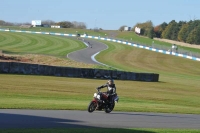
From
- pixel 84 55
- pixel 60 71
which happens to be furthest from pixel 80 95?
pixel 84 55

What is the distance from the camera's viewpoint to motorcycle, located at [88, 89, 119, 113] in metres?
21.8

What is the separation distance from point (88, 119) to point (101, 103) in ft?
8.87

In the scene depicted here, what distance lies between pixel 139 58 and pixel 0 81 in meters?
51.3

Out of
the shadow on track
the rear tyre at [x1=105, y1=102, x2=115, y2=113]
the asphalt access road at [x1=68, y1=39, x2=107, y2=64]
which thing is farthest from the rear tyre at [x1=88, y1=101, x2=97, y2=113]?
the asphalt access road at [x1=68, y1=39, x2=107, y2=64]

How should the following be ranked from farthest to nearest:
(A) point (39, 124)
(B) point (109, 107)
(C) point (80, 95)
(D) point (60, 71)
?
1. (D) point (60, 71)
2. (C) point (80, 95)
3. (B) point (109, 107)
4. (A) point (39, 124)

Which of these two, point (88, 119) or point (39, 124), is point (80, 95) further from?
point (39, 124)

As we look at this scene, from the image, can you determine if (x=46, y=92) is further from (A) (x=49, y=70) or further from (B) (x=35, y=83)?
(A) (x=49, y=70)

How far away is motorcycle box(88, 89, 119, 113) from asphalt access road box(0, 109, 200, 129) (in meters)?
0.23

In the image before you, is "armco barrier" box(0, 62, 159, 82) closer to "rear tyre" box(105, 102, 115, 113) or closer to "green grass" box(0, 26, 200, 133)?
"green grass" box(0, 26, 200, 133)

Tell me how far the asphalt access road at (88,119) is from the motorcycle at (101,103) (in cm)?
23

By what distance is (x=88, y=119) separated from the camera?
1950 centimetres

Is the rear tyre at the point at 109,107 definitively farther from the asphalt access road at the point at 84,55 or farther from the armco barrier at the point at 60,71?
the asphalt access road at the point at 84,55

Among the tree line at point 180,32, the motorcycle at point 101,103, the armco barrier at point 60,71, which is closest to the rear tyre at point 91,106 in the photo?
the motorcycle at point 101,103

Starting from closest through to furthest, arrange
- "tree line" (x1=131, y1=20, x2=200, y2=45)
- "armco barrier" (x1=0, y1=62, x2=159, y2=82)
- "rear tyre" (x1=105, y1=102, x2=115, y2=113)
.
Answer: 1. "rear tyre" (x1=105, y1=102, x2=115, y2=113)
2. "armco barrier" (x1=0, y1=62, x2=159, y2=82)
3. "tree line" (x1=131, y1=20, x2=200, y2=45)
